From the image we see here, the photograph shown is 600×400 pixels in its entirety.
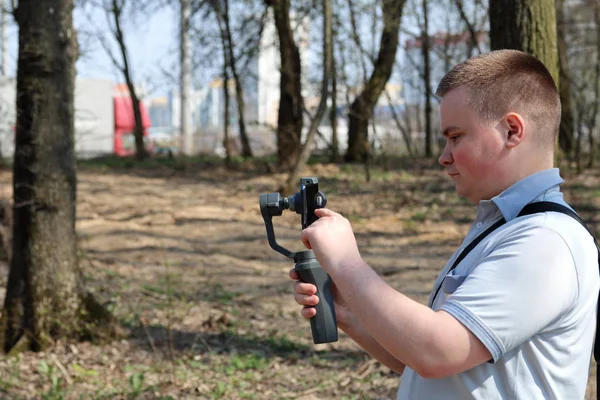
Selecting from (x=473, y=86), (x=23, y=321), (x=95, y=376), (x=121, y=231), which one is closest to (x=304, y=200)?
(x=473, y=86)

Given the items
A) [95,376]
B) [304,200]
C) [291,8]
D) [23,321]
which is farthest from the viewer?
[291,8]

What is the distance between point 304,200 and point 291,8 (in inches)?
528

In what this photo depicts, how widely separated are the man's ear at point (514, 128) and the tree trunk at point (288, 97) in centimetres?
1284

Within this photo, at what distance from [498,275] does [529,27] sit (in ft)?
12.1

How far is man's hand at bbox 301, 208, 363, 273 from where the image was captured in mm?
1624

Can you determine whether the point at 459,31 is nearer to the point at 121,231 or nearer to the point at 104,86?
the point at 121,231

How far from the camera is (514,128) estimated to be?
64.1 inches

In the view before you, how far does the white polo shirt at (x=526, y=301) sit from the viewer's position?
150 centimetres

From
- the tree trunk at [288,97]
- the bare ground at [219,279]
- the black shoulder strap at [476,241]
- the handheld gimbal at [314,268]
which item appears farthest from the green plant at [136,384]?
the tree trunk at [288,97]

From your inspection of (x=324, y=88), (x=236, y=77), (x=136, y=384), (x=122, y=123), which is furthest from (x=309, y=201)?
(x=122, y=123)

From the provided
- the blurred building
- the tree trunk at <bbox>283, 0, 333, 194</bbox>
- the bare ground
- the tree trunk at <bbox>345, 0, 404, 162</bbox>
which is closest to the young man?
the bare ground

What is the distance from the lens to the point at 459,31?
19.1m

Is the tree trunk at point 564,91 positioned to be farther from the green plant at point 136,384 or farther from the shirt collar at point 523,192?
the shirt collar at point 523,192

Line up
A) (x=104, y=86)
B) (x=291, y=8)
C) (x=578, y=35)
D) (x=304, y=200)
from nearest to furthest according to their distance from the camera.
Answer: (x=304, y=200), (x=291, y=8), (x=578, y=35), (x=104, y=86)
